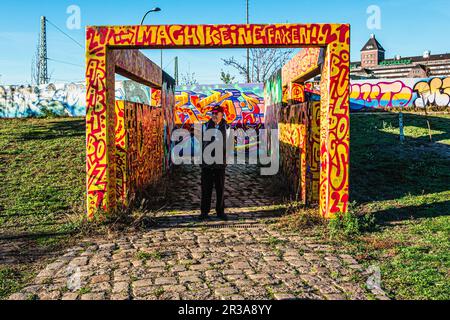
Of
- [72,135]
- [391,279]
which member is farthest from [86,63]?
[72,135]

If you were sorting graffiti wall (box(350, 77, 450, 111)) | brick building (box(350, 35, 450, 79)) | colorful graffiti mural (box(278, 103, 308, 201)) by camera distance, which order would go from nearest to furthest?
colorful graffiti mural (box(278, 103, 308, 201)) < graffiti wall (box(350, 77, 450, 111)) < brick building (box(350, 35, 450, 79))

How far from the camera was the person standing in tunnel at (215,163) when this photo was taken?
7.87 m

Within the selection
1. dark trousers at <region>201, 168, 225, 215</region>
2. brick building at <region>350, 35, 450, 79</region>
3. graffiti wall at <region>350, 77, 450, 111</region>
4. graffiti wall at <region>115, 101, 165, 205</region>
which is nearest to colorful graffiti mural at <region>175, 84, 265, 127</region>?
graffiti wall at <region>350, 77, 450, 111</region>

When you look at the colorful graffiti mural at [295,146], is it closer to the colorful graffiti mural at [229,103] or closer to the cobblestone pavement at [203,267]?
the cobblestone pavement at [203,267]

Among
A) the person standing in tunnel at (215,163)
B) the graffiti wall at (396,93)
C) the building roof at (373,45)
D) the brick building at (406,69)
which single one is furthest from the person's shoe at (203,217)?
the building roof at (373,45)

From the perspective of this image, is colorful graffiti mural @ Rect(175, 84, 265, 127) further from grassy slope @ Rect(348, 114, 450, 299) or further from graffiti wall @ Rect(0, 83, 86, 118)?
graffiti wall @ Rect(0, 83, 86, 118)

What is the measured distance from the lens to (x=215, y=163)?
816cm

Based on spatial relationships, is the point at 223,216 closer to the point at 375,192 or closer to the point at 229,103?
the point at 375,192

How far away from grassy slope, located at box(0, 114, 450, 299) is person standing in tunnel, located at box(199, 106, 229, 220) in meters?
2.43

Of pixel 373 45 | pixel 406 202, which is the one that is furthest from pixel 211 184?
pixel 373 45

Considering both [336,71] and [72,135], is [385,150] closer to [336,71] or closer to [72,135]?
[336,71]

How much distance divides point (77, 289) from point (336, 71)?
5.51 metres

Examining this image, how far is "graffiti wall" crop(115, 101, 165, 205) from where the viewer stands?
352 inches

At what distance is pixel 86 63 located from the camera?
7.77m
